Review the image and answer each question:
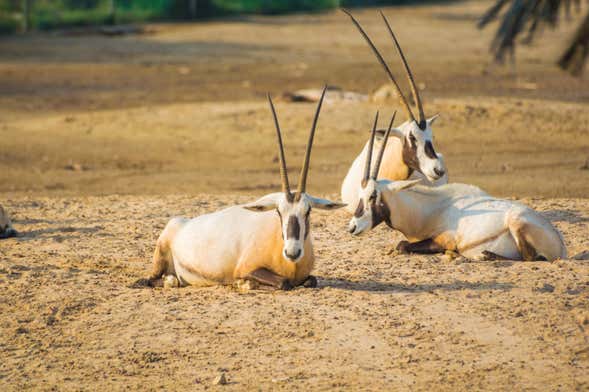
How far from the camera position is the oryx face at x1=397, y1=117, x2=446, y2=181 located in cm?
959

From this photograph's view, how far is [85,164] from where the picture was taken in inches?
566

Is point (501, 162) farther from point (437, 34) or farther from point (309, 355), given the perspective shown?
point (437, 34)

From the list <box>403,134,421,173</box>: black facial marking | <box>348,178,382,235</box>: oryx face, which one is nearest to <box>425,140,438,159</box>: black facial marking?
<box>403,134,421,173</box>: black facial marking

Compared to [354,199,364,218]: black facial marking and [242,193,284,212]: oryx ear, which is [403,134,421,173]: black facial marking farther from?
[242,193,284,212]: oryx ear

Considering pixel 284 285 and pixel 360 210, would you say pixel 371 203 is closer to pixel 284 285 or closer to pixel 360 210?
pixel 360 210

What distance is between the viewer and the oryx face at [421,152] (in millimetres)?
9586

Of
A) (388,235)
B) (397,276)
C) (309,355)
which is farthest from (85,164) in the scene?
(309,355)

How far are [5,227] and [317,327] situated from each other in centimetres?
354

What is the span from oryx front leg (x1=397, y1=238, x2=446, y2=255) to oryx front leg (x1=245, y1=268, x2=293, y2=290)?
133 centimetres

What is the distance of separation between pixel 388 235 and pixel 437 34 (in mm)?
17849

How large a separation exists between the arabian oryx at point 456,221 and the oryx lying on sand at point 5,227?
2.91m

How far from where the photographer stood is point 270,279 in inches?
293

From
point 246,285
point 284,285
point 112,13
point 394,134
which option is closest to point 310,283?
point 284,285

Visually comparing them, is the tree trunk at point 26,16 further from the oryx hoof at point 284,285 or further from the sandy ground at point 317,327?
the oryx hoof at point 284,285
